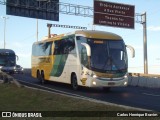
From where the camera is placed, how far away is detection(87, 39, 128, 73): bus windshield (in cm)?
2181

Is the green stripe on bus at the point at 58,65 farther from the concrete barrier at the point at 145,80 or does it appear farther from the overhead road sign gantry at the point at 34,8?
the overhead road sign gantry at the point at 34,8

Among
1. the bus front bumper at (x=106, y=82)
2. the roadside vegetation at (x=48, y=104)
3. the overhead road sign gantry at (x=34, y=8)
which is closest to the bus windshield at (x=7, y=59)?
the overhead road sign gantry at (x=34, y=8)

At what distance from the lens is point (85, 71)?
22.1m

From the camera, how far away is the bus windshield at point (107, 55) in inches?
859

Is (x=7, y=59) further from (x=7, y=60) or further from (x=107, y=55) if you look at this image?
(x=107, y=55)

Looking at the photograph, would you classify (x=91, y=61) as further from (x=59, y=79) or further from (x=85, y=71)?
(x=59, y=79)

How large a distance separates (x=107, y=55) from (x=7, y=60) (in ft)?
92.8

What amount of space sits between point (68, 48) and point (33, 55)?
9.30 metres

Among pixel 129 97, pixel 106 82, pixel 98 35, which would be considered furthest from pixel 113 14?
pixel 129 97

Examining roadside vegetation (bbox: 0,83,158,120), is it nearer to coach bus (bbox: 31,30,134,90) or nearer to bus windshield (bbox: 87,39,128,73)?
coach bus (bbox: 31,30,134,90)

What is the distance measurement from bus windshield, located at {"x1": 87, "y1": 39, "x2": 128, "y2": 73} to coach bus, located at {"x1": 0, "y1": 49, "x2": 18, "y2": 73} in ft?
90.9

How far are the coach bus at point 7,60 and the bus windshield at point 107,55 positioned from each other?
90.9ft

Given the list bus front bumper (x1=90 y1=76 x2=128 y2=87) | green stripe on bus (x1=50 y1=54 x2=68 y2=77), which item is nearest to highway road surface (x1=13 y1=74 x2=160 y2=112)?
bus front bumper (x1=90 y1=76 x2=128 y2=87)

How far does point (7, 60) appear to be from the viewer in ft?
158
